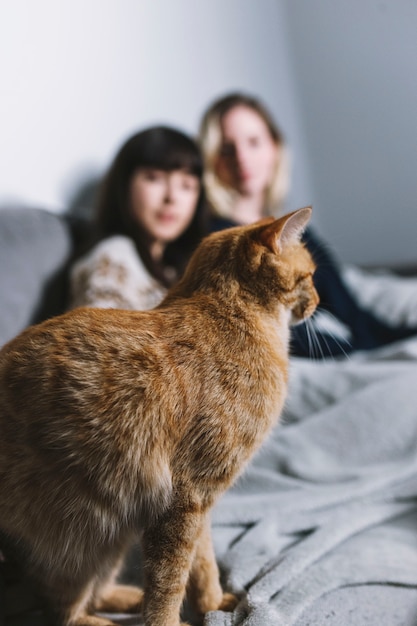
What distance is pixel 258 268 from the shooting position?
716mm

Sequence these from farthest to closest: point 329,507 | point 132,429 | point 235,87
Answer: point 235,87 → point 329,507 → point 132,429

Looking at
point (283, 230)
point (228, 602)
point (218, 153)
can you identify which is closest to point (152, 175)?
point (218, 153)

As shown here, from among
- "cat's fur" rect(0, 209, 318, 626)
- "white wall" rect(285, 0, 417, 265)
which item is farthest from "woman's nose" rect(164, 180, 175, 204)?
"cat's fur" rect(0, 209, 318, 626)

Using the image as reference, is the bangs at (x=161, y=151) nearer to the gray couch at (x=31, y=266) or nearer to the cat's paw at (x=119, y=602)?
the gray couch at (x=31, y=266)

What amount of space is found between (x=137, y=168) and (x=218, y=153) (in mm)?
469

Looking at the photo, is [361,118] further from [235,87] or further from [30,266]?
[30,266]

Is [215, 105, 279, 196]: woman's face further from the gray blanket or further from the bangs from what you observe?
the gray blanket

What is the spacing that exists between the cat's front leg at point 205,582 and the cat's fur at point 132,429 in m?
0.03

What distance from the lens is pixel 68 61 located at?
1.45 metres

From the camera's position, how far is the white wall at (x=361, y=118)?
1.53 meters

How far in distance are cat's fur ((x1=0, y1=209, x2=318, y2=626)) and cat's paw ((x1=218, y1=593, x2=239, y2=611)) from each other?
103 millimetres

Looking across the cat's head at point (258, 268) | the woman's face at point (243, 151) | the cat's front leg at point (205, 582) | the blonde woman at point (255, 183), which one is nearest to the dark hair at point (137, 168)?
the blonde woman at point (255, 183)

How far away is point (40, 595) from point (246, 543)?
0.97ft

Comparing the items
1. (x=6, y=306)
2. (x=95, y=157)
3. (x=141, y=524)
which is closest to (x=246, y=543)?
(x=141, y=524)
